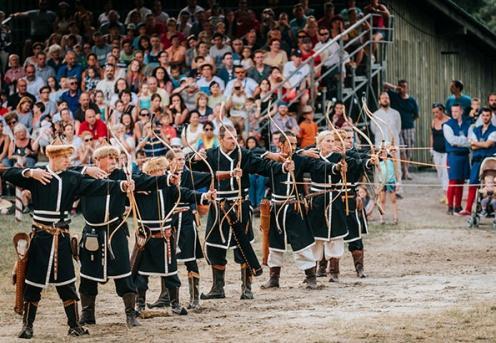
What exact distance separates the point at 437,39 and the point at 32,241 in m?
16.5

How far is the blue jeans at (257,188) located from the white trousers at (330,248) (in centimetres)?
540

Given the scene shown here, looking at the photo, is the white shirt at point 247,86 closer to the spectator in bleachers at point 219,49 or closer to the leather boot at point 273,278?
the spectator in bleachers at point 219,49

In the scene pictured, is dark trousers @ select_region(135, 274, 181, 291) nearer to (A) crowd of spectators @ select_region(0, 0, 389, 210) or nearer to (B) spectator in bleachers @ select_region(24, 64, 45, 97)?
(A) crowd of spectators @ select_region(0, 0, 389, 210)

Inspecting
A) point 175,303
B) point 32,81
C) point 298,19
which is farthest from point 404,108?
point 175,303

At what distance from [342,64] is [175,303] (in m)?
9.80

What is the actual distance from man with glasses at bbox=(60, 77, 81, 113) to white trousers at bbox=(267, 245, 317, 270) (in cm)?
903

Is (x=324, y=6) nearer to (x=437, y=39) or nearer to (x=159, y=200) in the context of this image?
(x=437, y=39)

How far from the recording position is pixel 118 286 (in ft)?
41.6

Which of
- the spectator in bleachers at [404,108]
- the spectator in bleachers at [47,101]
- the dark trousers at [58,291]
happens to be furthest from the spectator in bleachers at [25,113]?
the dark trousers at [58,291]

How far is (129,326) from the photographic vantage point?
Answer: 41.5 ft

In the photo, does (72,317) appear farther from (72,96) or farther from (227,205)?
(72,96)

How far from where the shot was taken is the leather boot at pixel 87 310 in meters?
12.9

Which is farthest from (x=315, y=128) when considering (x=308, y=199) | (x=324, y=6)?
(x=308, y=199)

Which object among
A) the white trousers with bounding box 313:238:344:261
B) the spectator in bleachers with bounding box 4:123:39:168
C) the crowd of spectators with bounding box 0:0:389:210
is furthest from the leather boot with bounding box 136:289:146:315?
the spectator in bleachers with bounding box 4:123:39:168
